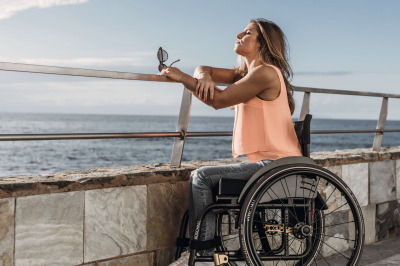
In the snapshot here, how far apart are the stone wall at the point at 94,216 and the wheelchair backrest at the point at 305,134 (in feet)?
2.39

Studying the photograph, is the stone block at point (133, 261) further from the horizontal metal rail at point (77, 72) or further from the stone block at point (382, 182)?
the stone block at point (382, 182)

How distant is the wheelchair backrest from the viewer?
207cm

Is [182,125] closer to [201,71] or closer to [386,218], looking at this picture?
[201,71]

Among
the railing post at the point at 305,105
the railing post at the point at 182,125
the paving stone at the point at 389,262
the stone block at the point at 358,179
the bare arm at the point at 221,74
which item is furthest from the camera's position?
the stone block at the point at 358,179

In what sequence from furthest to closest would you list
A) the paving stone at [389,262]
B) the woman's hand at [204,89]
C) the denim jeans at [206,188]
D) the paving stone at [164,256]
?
the paving stone at [389,262] < the paving stone at [164,256] < the woman's hand at [204,89] < the denim jeans at [206,188]

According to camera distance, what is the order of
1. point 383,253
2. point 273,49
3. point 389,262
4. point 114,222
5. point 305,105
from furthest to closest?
point 383,253 < point 305,105 < point 389,262 < point 273,49 < point 114,222

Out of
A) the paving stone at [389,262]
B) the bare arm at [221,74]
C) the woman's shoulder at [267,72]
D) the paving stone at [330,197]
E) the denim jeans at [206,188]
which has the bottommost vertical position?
the paving stone at [389,262]

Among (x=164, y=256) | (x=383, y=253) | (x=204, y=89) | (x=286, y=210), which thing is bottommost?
(x=383, y=253)

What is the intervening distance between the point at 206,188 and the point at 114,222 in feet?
1.92

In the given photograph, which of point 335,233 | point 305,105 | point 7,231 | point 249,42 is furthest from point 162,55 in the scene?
point 335,233

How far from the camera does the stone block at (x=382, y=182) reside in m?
3.81

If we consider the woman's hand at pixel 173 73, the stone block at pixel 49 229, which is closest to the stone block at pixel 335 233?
the woman's hand at pixel 173 73

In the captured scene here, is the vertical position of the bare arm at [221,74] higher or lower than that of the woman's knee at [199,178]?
higher

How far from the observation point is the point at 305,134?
2082 millimetres
